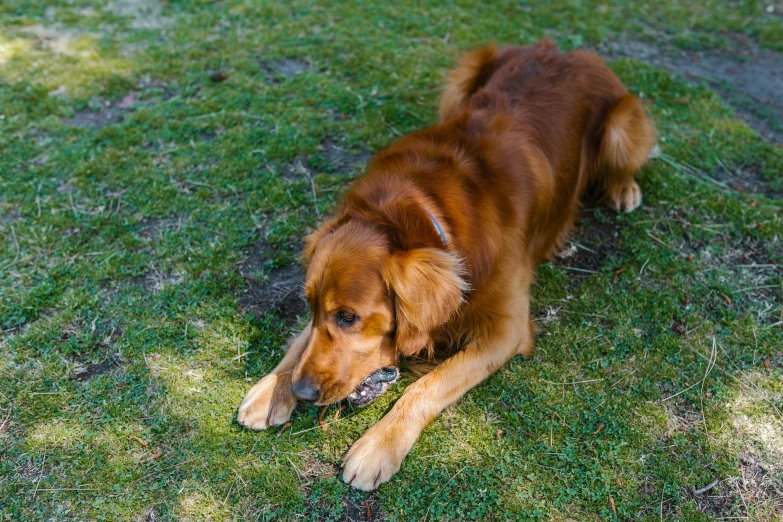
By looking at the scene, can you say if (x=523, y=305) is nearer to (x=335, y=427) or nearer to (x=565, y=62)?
(x=335, y=427)

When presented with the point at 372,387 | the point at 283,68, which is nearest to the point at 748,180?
the point at 372,387

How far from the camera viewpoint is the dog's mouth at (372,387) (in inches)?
123

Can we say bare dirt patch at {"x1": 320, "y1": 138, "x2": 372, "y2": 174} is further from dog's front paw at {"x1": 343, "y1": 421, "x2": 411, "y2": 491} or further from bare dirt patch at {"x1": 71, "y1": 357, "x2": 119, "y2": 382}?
dog's front paw at {"x1": 343, "y1": 421, "x2": 411, "y2": 491}

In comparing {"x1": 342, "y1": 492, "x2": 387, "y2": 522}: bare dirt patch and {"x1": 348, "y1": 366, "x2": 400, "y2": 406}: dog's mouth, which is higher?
{"x1": 348, "y1": 366, "x2": 400, "y2": 406}: dog's mouth

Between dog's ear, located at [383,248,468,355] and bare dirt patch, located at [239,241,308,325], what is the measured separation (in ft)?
3.40

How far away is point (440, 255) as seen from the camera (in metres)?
2.80

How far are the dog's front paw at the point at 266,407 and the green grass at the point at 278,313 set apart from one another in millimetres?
94

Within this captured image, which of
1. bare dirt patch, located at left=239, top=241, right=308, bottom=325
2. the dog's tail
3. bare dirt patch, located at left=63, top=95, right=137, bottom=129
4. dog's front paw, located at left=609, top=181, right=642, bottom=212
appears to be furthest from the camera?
bare dirt patch, located at left=63, top=95, right=137, bottom=129

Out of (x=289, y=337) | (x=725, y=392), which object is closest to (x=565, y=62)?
(x=725, y=392)

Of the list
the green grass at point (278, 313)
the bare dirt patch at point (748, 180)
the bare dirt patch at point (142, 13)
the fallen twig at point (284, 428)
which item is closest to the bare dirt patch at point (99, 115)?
the green grass at point (278, 313)

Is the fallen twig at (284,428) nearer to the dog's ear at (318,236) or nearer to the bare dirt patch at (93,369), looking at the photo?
the dog's ear at (318,236)

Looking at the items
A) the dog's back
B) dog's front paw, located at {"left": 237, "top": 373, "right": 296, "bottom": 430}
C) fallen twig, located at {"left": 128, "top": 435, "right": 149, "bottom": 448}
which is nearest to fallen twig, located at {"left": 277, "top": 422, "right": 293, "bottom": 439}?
dog's front paw, located at {"left": 237, "top": 373, "right": 296, "bottom": 430}

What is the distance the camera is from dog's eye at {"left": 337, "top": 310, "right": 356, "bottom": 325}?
285 centimetres

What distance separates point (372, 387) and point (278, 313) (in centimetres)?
89
